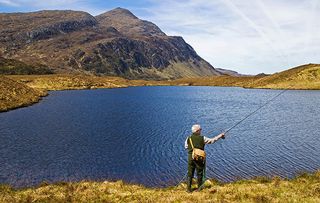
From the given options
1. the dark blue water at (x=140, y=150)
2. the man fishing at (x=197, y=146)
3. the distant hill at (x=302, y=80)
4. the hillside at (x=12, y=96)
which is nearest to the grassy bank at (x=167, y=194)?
the man fishing at (x=197, y=146)

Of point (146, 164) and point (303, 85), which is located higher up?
point (303, 85)

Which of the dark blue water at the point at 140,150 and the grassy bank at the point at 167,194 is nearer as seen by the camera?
the grassy bank at the point at 167,194

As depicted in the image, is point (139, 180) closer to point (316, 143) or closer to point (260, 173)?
point (260, 173)

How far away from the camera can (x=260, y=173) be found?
29.7m

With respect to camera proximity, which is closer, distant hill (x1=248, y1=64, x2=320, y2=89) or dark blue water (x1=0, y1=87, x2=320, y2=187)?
dark blue water (x1=0, y1=87, x2=320, y2=187)

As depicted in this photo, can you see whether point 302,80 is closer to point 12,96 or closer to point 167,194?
point 12,96

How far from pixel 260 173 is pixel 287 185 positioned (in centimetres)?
746

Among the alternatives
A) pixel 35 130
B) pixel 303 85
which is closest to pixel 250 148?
pixel 35 130

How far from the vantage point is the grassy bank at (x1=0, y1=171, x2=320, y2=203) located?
1873 centimetres

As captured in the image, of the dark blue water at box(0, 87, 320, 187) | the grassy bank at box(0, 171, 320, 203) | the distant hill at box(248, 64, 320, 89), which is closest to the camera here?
the grassy bank at box(0, 171, 320, 203)

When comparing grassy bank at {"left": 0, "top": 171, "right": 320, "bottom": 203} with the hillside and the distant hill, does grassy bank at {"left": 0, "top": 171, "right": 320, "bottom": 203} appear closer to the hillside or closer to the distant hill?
the hillside

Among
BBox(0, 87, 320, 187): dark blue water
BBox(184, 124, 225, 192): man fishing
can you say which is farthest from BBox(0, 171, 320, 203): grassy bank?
BBox(0, 87, 320, 187): dark blue water

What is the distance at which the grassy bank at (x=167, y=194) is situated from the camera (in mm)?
18734

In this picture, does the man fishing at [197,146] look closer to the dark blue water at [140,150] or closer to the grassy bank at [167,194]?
the grassy bank at [167,194]
